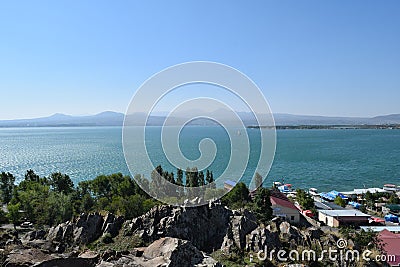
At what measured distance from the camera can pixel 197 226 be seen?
38.0ft

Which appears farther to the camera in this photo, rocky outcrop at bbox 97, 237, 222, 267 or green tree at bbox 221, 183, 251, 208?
green tree at bbox 221, 183, 251, 208

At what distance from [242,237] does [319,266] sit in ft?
8.82

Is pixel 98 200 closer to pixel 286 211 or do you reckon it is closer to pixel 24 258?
pixel 286 211

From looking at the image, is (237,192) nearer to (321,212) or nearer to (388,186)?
(321,212)

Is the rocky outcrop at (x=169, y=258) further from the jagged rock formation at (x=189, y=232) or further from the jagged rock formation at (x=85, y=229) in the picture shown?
the jagged rock formation at (x=85, y=229)

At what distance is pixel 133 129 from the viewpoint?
7.12 metres

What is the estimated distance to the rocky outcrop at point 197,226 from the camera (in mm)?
10992

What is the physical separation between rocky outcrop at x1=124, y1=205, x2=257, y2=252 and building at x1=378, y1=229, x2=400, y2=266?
6.46 metres

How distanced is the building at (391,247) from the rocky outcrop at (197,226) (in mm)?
6455

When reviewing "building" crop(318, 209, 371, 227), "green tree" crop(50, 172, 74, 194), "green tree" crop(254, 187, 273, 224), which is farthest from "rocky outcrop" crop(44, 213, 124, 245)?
"building" crop(318, 209, 371, 227)

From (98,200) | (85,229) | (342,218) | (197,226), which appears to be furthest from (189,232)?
(342,218)

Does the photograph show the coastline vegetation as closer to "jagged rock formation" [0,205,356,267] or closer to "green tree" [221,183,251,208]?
"green tree" [221,183,251,208]

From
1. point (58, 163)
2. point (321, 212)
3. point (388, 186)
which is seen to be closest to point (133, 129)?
point (321, 212)

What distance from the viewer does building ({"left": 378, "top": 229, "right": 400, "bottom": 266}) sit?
1305cm
